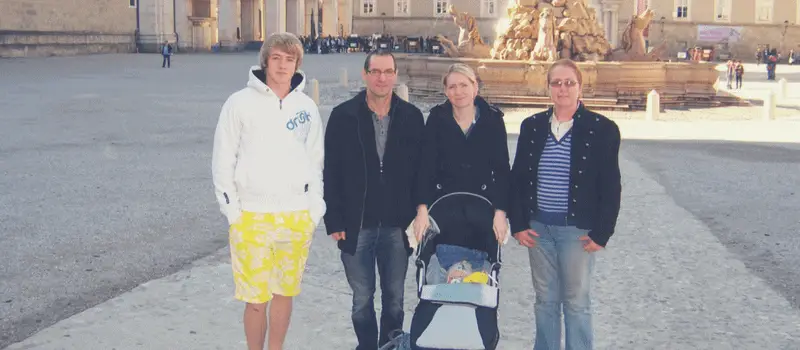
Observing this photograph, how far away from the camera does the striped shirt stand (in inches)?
176

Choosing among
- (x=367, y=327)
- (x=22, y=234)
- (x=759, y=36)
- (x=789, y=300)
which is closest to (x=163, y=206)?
(x=22, y=234)

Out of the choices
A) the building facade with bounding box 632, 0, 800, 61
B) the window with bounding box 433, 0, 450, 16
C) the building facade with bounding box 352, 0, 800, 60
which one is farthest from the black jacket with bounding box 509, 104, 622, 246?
the window with bounding box 433, 0, 450, 16

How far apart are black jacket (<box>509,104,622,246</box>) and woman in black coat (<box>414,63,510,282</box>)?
166 mm

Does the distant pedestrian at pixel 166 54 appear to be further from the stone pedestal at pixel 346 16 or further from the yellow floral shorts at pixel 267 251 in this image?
the stone pedestal at pixel 346 16

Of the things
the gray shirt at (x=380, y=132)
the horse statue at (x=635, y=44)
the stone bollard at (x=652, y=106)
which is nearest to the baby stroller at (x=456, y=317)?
the gray shirt at (x=380, y=132)

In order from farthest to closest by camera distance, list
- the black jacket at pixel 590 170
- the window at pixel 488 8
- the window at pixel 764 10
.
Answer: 1. the window at pixel 488 8
2. the window at pixel 764 10
3. the black jacket at pixel 590 170

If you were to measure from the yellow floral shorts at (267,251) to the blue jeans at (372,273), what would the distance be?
1.22ft

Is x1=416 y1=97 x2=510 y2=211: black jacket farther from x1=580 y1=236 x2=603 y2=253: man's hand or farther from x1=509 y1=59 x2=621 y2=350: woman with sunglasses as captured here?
x1=580 y1=236 x2=603 y2=253: man's hand

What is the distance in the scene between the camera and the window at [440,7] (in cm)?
7669

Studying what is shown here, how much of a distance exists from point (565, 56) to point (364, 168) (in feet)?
63.0

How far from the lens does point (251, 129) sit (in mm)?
4254

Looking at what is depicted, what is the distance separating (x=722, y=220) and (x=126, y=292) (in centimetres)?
576

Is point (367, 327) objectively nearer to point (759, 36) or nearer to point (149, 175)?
point (149, 175)

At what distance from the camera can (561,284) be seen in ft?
15.0
